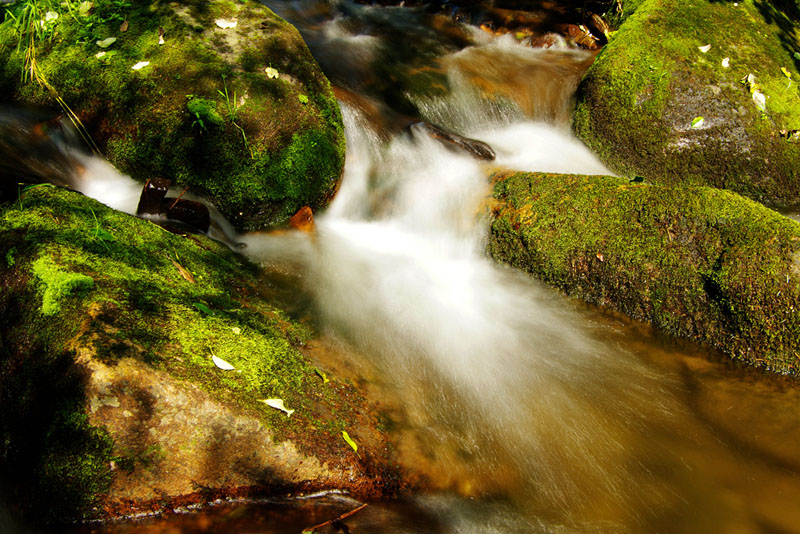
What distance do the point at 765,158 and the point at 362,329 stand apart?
18.4 feet

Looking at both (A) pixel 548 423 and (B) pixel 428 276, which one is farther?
(B) pixel 428 276

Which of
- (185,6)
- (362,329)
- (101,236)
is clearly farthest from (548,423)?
(185,6)

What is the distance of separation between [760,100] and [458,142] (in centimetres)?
392

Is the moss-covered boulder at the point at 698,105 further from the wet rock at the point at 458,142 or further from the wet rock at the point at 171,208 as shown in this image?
the wet rock at the point at 171,208

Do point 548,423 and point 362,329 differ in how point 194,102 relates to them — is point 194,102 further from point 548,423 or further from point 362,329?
point 548,423

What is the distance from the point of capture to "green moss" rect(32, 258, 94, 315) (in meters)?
2.66

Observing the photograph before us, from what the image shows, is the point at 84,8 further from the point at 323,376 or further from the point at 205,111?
the point at 323,376

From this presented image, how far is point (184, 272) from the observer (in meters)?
3.58

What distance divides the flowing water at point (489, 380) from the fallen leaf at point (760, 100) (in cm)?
206

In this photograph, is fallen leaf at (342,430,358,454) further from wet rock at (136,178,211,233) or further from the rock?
the rock

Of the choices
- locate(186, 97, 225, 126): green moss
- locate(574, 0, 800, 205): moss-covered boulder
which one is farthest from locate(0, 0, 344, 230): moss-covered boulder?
locate(574, 0, 800, 205): moss-covered boulder

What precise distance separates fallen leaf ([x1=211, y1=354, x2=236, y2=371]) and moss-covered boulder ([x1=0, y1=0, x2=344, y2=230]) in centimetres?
246

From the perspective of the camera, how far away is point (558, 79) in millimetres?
7891

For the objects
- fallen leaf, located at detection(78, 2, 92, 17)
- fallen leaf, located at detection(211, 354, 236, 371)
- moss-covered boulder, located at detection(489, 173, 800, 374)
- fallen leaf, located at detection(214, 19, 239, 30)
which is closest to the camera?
fallen leaf, located at detection(211, 354, 236, 371)
